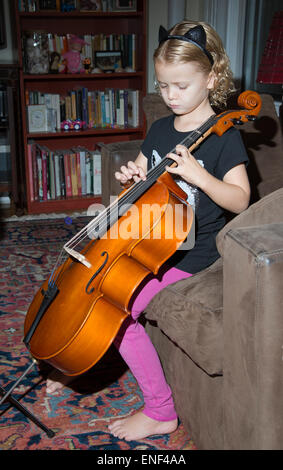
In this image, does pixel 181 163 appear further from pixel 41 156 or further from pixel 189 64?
pixel 41 156

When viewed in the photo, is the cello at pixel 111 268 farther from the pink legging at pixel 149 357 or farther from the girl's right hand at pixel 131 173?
the pink legging at pixel 149 357

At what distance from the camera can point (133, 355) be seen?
1436 millimetres

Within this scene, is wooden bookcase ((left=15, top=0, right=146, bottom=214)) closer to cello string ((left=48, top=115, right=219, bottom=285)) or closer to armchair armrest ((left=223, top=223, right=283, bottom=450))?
cello string ((left=48, top=115, right=219, bottom=285))

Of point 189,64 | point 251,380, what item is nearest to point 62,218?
point 189,64

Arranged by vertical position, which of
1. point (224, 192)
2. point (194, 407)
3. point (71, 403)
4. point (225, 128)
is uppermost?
point (225, 128)

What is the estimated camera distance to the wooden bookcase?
11.1 feet

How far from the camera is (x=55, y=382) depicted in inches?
66.2

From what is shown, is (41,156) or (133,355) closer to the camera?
(133,355)

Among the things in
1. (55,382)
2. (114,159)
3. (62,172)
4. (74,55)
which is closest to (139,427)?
(55,382)

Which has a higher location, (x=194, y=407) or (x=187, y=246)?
(x=187, y=246)

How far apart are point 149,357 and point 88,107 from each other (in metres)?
2.49

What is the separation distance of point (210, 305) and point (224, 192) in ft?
0.99

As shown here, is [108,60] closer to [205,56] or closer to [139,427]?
[205,56]

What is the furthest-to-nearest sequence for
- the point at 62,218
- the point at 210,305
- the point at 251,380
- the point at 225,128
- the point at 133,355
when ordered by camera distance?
1. the point at 62,218
2. the point at 133,355
3. the point at 225,128
4. the point at 210,305
5. the point at 251,380
